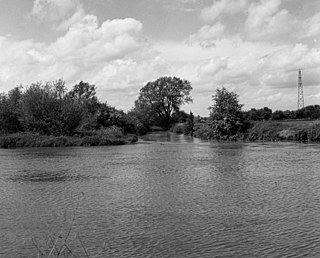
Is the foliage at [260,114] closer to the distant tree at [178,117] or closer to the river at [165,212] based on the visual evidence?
the distant tree at [178,117]

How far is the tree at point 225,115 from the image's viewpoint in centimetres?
5831

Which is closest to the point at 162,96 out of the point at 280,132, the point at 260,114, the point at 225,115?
the point at 260,114

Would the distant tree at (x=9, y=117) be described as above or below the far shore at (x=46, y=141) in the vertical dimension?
above

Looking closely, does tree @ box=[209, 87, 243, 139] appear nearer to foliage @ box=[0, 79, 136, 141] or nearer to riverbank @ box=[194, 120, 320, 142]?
riverbank @ box=[194, 120, 320, 142]

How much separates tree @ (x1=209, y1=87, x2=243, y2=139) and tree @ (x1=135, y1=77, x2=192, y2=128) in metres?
39.8

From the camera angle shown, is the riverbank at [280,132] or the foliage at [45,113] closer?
the riverbank at [280,132]

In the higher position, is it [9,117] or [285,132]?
[9,117]

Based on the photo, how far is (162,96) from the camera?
102 meters

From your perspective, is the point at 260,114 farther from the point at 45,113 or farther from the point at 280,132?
the point at 45,113

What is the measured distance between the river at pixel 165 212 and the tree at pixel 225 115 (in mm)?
34015

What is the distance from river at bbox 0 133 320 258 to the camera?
1025 centimetres

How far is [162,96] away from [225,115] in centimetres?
4337

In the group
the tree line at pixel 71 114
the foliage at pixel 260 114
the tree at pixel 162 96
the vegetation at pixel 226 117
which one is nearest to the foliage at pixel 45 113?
the tree line at pixel 71 114

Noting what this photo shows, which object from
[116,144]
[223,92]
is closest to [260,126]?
[223,92]
